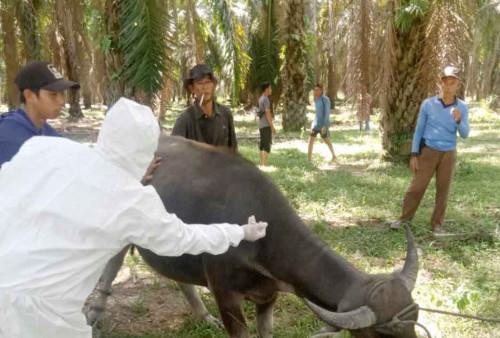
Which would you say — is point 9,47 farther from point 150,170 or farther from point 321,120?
point 321,120

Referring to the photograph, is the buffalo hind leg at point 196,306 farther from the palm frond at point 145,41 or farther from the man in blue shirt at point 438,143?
the man in blue shirt at point 438,143

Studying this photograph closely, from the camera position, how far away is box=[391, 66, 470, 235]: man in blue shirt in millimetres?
6520

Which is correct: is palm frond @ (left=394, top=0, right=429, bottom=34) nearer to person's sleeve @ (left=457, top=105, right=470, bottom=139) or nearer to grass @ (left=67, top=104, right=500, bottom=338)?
grass @ (left=67, top=104, right=500, bottom=338)

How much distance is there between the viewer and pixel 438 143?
6.73m

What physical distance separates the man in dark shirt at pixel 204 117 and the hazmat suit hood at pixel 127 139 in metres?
2.90

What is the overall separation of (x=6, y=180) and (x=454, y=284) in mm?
4518

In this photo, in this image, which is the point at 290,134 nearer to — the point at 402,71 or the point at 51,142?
the point at 402,71

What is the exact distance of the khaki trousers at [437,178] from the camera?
679 cm

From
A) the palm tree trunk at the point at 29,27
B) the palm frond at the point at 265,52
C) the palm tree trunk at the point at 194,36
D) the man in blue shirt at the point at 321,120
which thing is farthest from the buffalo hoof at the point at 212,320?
the palm frond at the point at 265,52

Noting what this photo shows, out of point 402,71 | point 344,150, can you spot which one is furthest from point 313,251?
point 344,150

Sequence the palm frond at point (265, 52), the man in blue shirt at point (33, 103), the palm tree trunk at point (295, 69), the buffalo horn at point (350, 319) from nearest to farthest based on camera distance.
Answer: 1. the buffalo horn at point (350, 319)
2. the man in blue shirt at point (33, 103)
3. the palm tree trunk at point (295, 69)
4. the palm frond at point (265, 52)

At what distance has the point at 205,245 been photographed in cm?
256

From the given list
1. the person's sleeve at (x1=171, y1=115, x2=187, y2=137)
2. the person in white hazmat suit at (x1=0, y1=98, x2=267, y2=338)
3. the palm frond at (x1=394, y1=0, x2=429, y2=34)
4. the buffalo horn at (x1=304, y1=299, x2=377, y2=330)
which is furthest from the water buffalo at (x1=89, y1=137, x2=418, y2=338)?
the palm frond at (x1=394, y1=0, x2=429, y2=34)

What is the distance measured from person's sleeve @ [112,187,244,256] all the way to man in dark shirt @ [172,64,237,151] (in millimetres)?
2835
